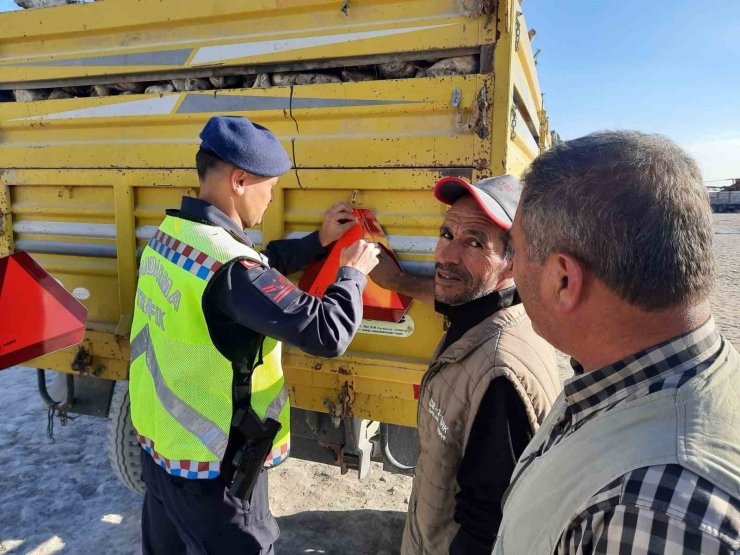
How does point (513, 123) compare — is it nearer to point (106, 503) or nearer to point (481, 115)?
point (481, 115)

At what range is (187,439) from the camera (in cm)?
171

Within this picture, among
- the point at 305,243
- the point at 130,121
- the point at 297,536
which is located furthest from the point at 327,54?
the point at 297,536

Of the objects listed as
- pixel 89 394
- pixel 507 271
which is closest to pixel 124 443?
pixel 89 394

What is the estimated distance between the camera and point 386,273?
6.95 ft

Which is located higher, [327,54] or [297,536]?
[327,54]

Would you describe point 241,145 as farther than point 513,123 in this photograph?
No

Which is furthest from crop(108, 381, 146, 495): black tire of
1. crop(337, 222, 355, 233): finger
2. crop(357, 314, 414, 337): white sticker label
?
crop(337, 222, 355, 233): finger

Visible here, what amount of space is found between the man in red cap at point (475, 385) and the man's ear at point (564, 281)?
47 cm

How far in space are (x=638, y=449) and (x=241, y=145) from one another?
151 centimetres

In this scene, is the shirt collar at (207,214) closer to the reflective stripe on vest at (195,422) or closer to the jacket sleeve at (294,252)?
the jacket sleeve at (294,252)

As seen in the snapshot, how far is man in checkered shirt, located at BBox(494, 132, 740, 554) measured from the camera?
0.63 metres

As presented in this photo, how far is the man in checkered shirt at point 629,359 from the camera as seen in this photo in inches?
25.0

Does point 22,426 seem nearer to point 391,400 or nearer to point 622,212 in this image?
point 391,400

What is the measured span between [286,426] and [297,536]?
1.32 metres
